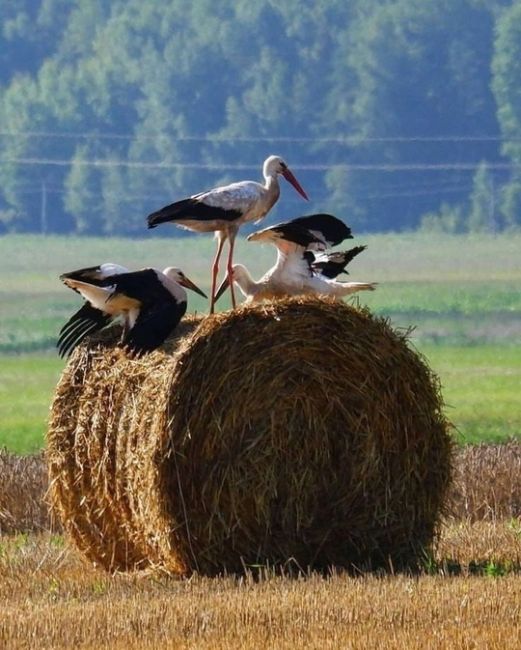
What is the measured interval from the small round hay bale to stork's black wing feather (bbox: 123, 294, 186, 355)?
0.20 feet

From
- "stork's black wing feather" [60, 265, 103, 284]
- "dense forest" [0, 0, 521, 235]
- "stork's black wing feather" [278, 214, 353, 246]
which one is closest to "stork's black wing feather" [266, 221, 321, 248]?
"stork's black wing feather" [278, 214, 353, 246]

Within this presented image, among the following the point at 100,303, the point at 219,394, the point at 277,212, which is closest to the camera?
the point at 219,394

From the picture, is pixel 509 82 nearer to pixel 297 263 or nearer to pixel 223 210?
pixel 297 263

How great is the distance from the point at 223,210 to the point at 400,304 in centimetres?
2672

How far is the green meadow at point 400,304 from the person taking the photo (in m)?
22.0

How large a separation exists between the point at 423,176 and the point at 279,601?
193ft

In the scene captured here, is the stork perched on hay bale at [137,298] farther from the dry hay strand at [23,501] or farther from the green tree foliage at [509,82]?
the green tree foliage at [509,82]

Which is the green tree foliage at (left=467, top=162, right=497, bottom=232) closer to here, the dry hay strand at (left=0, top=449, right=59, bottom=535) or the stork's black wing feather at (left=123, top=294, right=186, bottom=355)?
the dry hay strand at (left=0, top=449, right=59, bottom=535)

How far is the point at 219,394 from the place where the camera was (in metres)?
8.45

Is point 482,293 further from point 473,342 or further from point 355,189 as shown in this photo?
point 355,189

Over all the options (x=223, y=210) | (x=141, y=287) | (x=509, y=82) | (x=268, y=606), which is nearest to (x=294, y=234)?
(x=223, y=210)

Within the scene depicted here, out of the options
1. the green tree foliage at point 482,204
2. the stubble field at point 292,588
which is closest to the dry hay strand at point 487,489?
the stubble field at point 292,588

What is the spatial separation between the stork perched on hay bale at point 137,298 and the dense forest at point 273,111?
166ft

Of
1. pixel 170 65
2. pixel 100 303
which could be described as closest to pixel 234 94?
pixel 170 65
